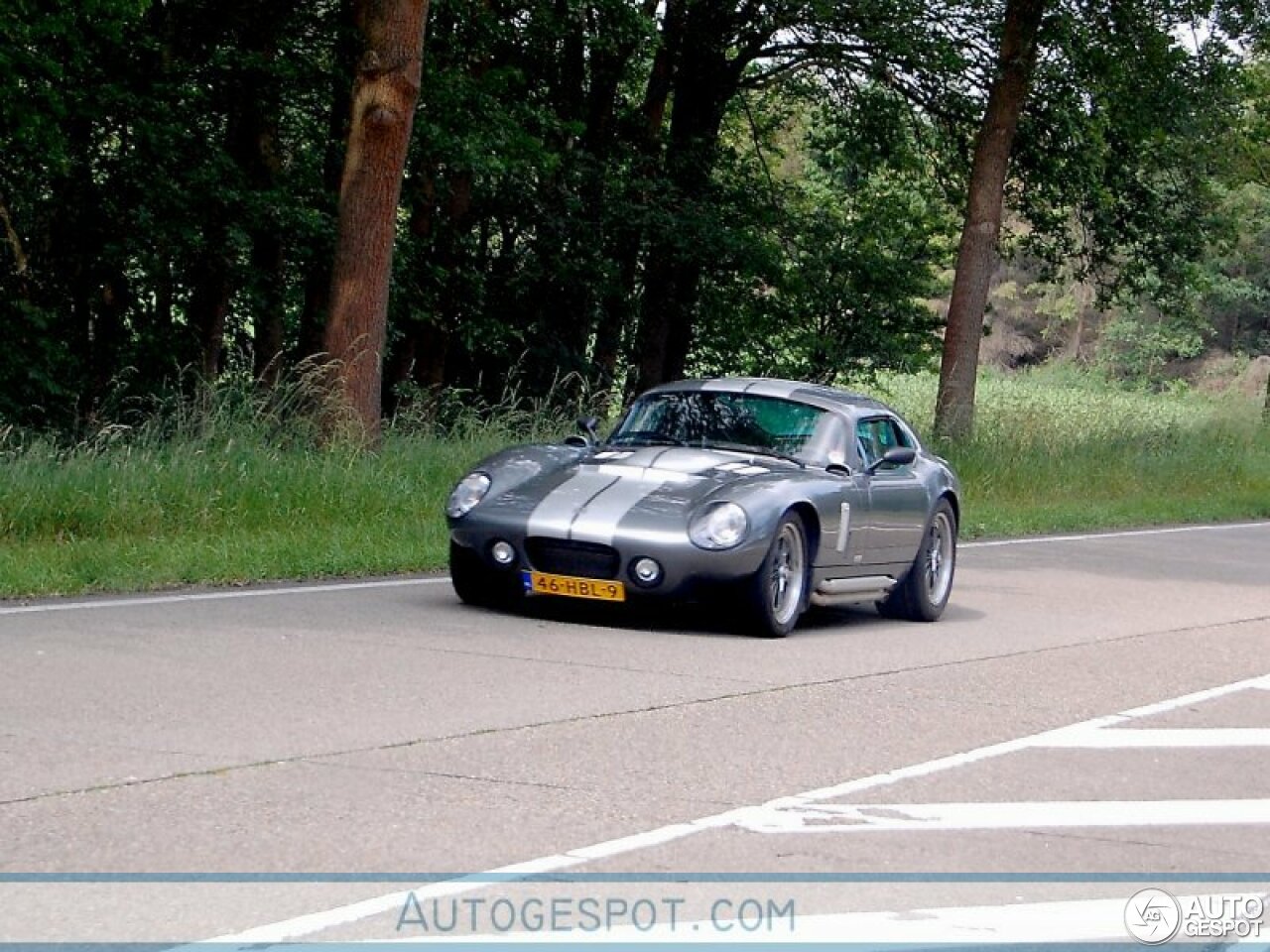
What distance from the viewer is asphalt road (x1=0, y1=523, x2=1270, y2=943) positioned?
534cm

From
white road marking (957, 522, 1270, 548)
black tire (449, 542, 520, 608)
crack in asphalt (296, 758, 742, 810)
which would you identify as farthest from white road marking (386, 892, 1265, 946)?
white road marking (957, 522, 1270, 548)

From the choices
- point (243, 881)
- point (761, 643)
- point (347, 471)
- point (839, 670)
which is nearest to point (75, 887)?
point (243, 881)

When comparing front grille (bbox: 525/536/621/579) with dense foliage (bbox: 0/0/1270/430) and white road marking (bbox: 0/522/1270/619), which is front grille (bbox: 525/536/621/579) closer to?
white road marking (bbox: 0/522/1270/619)

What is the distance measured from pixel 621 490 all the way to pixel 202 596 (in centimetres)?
248

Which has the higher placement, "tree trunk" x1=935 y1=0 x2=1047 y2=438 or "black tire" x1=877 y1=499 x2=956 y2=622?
"tree trunk" x1=935 y1=0 x2=1047 y2=438

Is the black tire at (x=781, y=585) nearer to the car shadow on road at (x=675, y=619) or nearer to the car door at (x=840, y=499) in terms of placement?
the car shadow on road at (x=675, y=619)

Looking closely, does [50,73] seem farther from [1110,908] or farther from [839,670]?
[1110,908]

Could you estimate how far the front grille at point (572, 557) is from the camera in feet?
36.2

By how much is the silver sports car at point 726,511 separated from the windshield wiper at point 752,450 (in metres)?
0.01

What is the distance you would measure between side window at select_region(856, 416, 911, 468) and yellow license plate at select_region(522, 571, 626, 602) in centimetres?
231

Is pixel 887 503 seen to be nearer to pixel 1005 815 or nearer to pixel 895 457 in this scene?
pixel 895 457

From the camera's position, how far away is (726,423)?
1266 centimetres

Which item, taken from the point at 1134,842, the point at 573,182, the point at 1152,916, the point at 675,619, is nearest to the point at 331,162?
the point at 573,182

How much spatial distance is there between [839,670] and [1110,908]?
4.66 metres
